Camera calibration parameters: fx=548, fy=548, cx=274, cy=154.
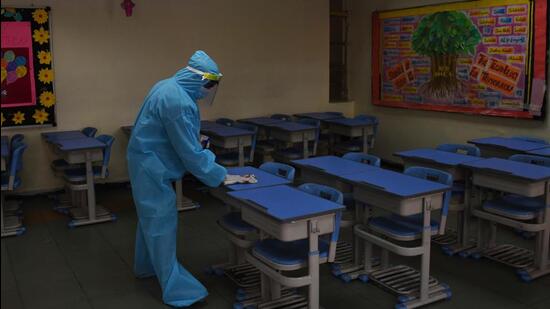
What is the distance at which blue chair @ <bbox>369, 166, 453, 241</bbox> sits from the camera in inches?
134

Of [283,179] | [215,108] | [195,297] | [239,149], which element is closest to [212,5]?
[215,108]

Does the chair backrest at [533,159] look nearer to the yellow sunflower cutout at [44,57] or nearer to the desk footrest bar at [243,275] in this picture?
the desk footrest bar at [243,275]

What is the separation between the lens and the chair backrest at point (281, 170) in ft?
12.5

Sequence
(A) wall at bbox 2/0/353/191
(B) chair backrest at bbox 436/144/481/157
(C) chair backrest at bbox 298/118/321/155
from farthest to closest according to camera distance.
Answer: (C) chair backrest at bbox 298/118/321/155 < (A) wall at bbox 2/0/353/191 < (B) chair backrest at bbox 436/144/481/157

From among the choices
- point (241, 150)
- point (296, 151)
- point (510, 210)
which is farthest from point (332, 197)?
point (296, 151)

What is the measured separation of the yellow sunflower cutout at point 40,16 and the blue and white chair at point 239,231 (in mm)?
3479

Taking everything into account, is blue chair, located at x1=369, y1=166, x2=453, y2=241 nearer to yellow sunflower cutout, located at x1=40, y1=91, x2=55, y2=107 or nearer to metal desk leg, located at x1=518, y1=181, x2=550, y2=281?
metal desk leg, located at x1=518, y1=181, x2=550, y2=281

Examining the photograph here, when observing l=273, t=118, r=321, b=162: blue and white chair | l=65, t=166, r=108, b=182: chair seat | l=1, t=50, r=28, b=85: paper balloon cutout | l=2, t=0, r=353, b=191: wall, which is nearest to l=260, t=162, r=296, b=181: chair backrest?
l=65, t=166, r=108, b=182: chair seat

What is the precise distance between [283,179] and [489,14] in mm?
3775

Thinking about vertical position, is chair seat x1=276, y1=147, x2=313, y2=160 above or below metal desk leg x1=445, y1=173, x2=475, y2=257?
above

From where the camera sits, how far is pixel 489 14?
6.07 metres

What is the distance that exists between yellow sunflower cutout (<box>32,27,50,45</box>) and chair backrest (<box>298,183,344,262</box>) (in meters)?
3.95

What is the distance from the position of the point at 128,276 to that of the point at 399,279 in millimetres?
1925

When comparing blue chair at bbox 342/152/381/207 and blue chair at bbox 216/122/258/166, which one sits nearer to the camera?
blue chair at bbox 342/152/381/207
